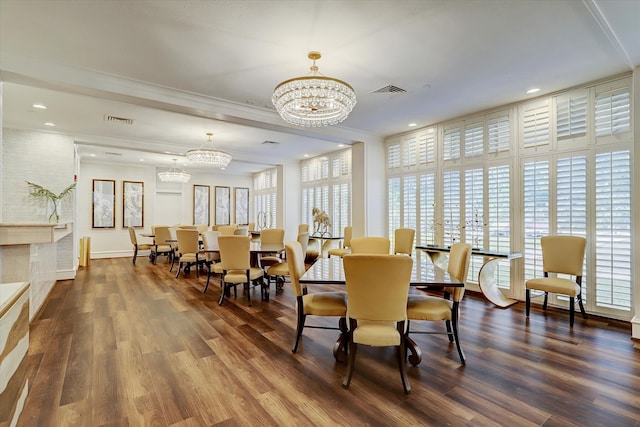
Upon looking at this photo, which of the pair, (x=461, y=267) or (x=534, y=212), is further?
(x=534, y=212)

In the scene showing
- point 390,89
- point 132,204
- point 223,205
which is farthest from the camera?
point 223,205

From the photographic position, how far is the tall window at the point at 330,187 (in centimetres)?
749

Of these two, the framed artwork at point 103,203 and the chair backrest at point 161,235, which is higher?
the framed artwork at point 103,203

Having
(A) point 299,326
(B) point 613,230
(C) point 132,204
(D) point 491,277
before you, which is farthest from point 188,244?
(B) point 613,230

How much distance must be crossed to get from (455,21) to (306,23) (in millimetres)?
1270

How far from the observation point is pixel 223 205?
438 inches

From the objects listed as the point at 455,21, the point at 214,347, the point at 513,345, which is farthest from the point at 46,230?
the point at 513,345

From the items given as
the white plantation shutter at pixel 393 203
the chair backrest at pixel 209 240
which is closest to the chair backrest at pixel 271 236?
the chair backrest at pixel 209 240

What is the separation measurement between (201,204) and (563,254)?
32.4ft

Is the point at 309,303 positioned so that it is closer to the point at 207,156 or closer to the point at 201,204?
the point at 207,156

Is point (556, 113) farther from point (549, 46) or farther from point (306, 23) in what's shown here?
point (306, 23)

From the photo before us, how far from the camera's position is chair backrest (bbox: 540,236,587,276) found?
3717mm

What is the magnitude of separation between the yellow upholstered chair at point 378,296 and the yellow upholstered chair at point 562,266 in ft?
8.25

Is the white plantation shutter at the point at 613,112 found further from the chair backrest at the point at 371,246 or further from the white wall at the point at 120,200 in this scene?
the white wall at the point at 120,200
